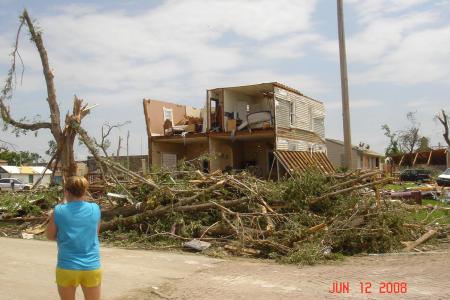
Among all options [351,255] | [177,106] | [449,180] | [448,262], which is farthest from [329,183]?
[449,180]

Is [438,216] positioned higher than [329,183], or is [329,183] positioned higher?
[329,183]

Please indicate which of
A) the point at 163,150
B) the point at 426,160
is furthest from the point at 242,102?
the point at 426,160

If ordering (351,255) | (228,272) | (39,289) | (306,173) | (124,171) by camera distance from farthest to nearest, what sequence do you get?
(124,171), (306,173), (351,255), (228,272), (39,289)

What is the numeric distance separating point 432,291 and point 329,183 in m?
4.99

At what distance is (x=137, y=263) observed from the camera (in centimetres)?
832

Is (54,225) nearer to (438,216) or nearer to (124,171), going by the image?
(124,171)

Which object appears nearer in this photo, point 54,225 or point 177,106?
point 54,225

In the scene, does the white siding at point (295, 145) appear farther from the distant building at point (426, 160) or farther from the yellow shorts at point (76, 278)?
the distant building at point (426, 160)

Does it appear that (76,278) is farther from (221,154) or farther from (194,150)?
(194,150)

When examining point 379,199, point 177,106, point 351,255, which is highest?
point 177,106

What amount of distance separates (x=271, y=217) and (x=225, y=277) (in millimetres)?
3336

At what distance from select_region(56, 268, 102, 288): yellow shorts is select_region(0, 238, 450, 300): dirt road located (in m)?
2.05

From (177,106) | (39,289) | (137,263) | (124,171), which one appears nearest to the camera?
(39,289)
